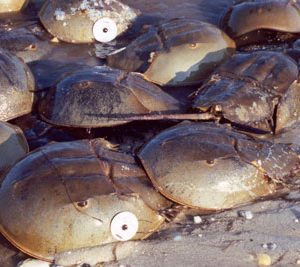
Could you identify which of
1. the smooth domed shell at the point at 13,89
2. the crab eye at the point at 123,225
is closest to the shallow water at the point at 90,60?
the smooth domed shell at the point at 13,89

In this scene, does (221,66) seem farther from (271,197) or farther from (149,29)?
(271,197)

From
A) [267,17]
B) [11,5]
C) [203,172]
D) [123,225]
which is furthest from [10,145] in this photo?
[11,5]

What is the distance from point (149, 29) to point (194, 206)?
2411 mm

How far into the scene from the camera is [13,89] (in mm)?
4387

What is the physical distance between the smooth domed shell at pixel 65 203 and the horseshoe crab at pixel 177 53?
5.44 ft

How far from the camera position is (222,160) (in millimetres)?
3354

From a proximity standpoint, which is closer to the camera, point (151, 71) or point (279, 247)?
point (279, 247)

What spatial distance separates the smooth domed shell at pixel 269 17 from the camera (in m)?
5.21

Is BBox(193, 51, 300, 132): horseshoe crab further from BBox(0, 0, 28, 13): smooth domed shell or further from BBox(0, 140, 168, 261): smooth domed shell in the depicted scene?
BBox(0, 0, 28, 13): smooth domed shell

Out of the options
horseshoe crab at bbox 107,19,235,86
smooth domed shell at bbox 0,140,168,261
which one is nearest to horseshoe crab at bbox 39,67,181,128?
horseshoe crab at bbox 107,19,235,86

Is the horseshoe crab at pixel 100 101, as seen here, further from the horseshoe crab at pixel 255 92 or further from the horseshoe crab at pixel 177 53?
the horseshoe crab at pixel 177 53

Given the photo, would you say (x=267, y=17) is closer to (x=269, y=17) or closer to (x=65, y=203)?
(x=269, y=17)

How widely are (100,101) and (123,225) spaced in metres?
1.30

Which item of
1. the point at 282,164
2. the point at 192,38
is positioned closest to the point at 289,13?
the point at 192,38
